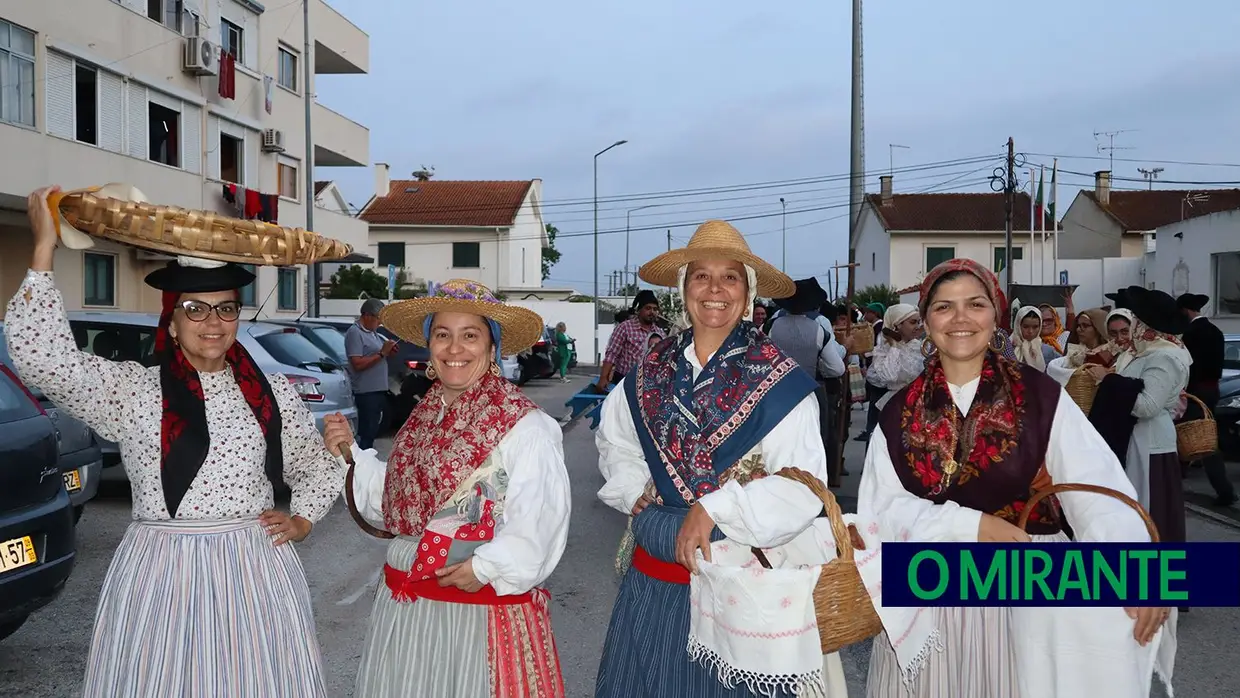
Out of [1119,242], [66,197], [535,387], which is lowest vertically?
[535,387]

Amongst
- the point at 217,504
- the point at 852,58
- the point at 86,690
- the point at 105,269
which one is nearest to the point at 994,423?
the point at 217,504

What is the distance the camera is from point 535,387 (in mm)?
24438

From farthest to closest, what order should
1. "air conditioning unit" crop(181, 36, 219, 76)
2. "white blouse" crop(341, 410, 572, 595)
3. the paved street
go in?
"air conditioning unit" crop(181, 36, 219, 76)
the paved street
"white blouse" crop(341, 410, 572, 595)

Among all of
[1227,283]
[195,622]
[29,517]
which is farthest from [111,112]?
[1227,283]

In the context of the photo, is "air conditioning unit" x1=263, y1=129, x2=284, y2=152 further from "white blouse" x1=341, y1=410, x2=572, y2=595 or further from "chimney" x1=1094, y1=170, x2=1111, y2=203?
"chimney" x1=1094, y1=170, x2=1111, y2=203

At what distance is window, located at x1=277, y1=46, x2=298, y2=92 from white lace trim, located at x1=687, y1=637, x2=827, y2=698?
23.8 m

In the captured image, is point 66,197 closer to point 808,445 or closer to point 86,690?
point 86,690

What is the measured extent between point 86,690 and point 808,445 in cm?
223

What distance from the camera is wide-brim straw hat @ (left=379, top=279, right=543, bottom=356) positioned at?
10.2 feet

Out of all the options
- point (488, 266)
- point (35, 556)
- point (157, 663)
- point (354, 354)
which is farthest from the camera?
point (488, 266)

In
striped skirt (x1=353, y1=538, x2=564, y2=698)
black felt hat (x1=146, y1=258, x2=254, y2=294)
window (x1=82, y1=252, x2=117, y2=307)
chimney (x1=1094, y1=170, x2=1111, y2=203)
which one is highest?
chimney (x1=1094, y1=170, x2=1111, y2=203)

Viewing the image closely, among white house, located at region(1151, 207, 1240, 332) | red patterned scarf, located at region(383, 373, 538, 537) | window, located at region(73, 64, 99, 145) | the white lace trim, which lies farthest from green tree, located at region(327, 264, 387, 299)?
the white lace trim

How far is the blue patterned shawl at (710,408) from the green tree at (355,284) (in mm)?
31938

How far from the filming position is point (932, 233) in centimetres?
4209
